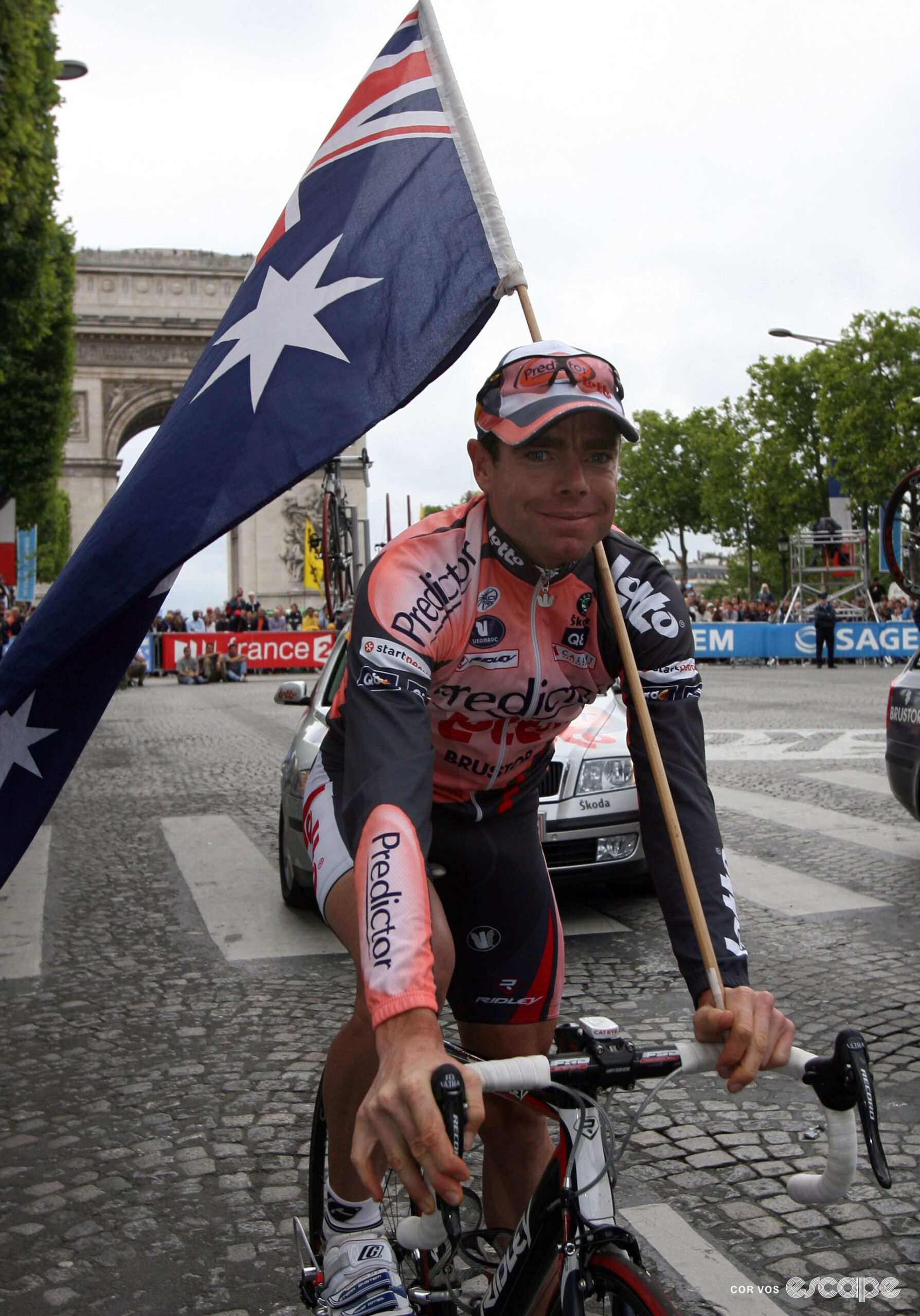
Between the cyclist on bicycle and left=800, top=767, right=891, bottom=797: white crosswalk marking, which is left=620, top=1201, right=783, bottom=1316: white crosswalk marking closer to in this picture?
the cyclist on bicycle

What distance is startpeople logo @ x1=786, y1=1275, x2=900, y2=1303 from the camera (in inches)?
115

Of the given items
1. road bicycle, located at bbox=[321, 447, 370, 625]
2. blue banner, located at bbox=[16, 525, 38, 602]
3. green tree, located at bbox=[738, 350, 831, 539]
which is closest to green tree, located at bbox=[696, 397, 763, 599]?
green tree, located at bbox=[738, 350, 831, 539]

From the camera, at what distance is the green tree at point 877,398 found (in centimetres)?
4341

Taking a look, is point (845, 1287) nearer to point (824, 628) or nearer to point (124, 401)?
point (824, 628)

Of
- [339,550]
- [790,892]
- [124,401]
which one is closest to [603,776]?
[790,892]

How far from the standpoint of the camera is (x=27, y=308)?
1991 cm

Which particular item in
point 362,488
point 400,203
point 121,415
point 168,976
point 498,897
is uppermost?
point 121,415

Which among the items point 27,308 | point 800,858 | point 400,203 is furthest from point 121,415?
point 400,203

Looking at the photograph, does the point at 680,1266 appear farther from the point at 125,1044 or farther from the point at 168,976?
the point at 168,976

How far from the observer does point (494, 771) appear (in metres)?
2.47

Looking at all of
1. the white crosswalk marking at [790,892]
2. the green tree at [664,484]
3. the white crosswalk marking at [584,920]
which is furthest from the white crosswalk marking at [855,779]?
the green tree at [664,484]

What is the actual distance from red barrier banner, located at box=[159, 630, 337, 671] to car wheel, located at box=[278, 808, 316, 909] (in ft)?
92.0

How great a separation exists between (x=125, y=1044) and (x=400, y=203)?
3341 mm

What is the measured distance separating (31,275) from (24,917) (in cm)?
1493
